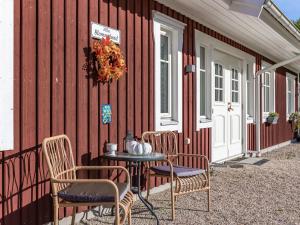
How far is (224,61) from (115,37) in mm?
4150

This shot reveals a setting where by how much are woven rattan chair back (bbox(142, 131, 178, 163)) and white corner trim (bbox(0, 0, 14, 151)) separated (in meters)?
2.00

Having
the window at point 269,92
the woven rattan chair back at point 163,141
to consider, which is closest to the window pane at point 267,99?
the window at point 269,92

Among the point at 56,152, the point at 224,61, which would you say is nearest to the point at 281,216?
the point at 56,152

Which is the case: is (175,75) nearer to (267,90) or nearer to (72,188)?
(72,188)

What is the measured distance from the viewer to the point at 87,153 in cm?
425

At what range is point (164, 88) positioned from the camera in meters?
5.96

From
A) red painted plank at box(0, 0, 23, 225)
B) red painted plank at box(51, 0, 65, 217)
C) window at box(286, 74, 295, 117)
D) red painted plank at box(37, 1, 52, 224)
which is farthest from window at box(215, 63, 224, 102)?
window at box(286, 74, 295, 117)

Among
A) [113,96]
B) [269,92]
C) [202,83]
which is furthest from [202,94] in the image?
[269,92]

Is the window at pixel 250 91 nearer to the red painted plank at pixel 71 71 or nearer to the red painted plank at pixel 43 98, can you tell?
the red painted plank at pixel 71 71

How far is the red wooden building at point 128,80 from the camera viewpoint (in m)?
3.41

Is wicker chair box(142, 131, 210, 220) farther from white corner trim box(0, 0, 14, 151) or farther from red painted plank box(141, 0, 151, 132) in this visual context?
white corner trim box(0, 0, 14, 151)

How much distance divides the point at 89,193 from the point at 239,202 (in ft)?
7.89

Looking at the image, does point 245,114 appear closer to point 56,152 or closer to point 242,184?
point 242,184

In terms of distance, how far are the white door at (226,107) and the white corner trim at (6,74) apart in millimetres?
4726
